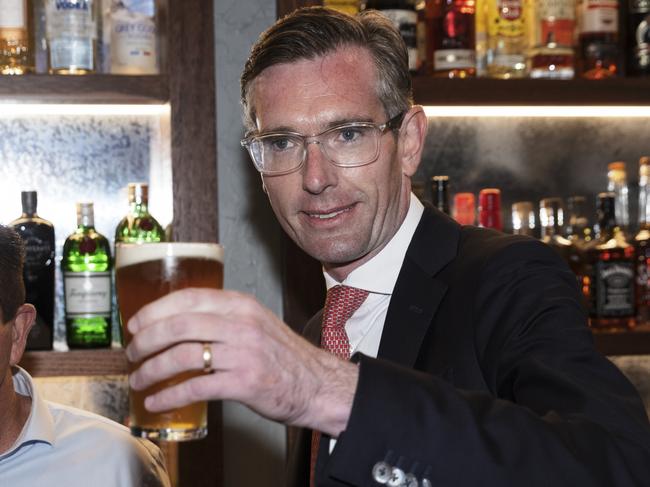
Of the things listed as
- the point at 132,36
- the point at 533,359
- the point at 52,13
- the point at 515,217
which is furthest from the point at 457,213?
the point at 533,359

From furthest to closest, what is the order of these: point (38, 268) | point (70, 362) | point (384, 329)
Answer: point (38, 268)
point (70, 362)
point (384, 329)

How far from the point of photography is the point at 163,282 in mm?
841

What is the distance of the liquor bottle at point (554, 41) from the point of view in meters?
2.14

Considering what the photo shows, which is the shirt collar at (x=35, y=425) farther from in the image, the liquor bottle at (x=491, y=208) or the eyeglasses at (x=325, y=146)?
the liquor bottle at (x=491, y=208)

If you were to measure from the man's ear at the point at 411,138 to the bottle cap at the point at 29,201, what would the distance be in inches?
33.8

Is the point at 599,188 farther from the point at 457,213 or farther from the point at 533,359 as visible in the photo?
the point at 533,359

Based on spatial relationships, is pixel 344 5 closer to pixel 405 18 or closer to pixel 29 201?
pixel 405 18

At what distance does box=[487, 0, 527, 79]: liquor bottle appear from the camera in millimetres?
2131

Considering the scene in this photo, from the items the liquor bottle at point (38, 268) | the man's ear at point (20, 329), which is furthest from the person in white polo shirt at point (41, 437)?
the liquor bottle at point (38, 268)

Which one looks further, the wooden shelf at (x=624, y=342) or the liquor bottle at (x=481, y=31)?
the liquor bottle at (x=481, y=31)

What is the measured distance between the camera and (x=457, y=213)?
2191 millimetres

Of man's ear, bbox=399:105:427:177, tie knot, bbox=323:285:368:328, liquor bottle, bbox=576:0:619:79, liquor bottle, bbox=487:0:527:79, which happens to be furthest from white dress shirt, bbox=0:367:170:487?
liquor bottle, bbox=576:0:619:79

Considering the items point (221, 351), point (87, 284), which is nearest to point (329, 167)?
point (221, 351)

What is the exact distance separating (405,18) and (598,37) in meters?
0.47
